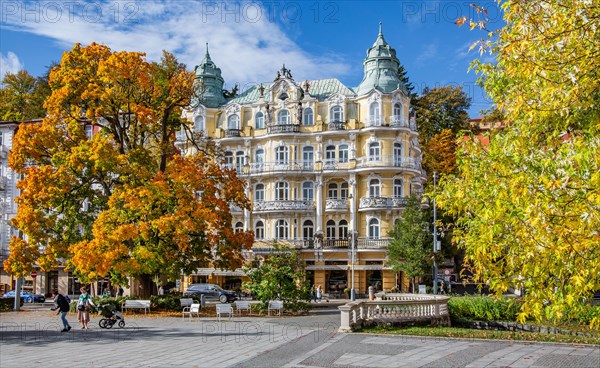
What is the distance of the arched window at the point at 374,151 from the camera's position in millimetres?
54750

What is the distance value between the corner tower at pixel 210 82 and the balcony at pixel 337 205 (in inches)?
626

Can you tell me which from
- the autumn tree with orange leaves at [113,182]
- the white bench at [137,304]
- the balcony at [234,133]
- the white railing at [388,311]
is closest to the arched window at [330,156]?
the balcony at [234,133]

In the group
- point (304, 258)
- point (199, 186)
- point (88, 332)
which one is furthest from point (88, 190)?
point (304, 258)

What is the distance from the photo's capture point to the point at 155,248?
32.8 metres

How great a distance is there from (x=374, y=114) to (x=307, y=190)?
361 inches

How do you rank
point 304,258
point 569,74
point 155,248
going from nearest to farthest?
point 569,74
point 155,248
point 304,258

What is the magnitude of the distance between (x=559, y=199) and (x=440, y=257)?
42487mm

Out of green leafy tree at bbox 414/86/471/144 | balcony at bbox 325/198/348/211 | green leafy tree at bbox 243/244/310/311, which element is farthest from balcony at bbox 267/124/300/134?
green leafy tree at bbox 243/244/310/311

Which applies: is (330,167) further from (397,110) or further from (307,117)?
(397,110)

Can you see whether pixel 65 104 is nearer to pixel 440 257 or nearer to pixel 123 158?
pixel 123 158

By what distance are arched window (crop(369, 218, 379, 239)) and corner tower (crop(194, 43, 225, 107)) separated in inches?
783

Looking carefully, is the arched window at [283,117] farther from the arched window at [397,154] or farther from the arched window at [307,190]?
the arched window at [397,154]

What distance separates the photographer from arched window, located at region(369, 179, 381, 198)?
54.9m

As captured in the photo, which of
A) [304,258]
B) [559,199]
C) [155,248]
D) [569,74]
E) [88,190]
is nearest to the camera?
[559,199]
